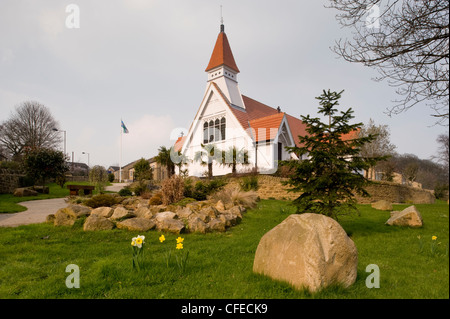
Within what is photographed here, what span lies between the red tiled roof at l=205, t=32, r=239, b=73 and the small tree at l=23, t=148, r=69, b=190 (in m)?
18.5

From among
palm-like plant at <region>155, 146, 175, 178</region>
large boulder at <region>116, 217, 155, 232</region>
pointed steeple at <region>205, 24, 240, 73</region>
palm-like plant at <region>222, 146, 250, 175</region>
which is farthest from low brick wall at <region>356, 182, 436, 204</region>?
palm-like plant at <region>155, 146, 175, 178</region>

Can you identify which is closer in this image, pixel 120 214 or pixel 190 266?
pixel 190 266

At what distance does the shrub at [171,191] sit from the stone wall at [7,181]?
55.4ft

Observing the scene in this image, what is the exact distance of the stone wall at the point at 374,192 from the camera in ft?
53.3

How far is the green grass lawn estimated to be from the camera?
317cm

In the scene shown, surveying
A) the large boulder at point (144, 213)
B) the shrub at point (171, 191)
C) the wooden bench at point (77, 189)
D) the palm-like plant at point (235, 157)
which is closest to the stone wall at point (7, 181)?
the wooden bench at point (77, 189)

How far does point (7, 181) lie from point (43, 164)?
2.72m

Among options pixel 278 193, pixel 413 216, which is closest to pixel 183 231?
pixel 413 216

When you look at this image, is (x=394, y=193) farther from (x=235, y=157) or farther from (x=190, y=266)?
(x=190, y=266)

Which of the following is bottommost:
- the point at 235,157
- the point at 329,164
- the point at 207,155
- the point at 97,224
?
the point at 97,224

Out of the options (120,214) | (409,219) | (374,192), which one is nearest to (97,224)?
(120,214)

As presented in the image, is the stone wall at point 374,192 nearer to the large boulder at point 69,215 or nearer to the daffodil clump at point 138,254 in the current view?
the large boulder at point 69,215

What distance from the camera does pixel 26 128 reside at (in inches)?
1446

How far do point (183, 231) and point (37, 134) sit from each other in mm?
41668
